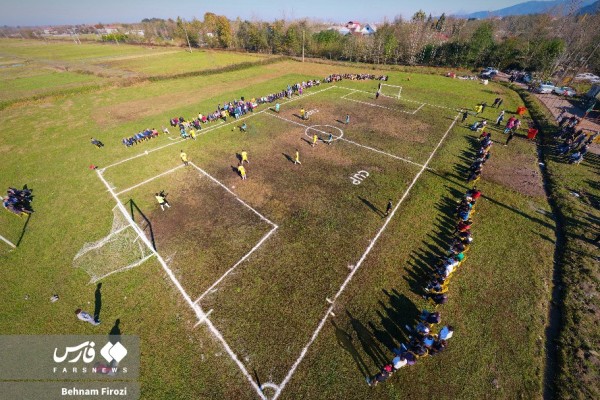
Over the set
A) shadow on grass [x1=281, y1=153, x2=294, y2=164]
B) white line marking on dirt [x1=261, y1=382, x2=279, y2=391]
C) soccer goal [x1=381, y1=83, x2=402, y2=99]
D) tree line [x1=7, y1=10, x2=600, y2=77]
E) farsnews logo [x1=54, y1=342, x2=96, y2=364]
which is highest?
tree line [x1=7, y1=10, x2=600, y2=77]

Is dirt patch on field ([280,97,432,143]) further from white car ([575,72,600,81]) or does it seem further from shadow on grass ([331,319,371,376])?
white car ([575,72,600,81])

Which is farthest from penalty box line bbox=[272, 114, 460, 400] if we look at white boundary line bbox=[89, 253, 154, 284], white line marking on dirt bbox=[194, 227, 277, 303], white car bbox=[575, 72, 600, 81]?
white car bbox=[575, 72, 600, 81]

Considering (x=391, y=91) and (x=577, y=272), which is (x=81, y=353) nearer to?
(x=577, y=272)

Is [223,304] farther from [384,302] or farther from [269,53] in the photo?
[269,53]

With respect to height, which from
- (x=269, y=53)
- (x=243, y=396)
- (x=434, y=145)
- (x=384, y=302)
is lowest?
(x=243, y=396)

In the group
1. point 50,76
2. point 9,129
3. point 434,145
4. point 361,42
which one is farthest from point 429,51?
point 50,76

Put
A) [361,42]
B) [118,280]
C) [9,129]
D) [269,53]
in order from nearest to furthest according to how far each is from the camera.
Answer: [118,280], [9,129], [361,42], [269,53]
